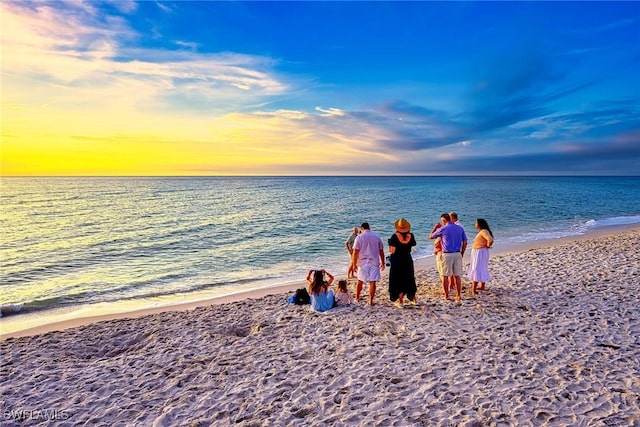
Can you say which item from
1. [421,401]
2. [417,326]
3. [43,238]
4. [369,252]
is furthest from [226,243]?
[421,401]

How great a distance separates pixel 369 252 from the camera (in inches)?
318

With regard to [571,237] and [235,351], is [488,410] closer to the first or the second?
[235,351]

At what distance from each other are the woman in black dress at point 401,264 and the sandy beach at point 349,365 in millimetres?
355

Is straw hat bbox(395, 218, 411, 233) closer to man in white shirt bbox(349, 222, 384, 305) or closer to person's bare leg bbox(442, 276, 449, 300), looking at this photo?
man in white shirt bbox(349, 222, 384, 305)

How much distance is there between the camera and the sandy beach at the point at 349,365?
14.6ft

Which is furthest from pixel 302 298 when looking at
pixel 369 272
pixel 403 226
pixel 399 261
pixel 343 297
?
pixel 403 226

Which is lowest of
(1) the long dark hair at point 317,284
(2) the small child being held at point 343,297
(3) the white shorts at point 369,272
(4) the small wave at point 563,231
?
(4) the small wave at point 563,231

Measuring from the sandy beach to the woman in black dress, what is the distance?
355 millimetres

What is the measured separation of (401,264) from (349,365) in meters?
2.87

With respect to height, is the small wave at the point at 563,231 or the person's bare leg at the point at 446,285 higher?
the person's bare leg at the point at 446,285

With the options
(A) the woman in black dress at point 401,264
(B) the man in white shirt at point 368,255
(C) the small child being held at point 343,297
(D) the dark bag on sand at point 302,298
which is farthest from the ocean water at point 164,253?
(A) the woman in black dress at point 401,264

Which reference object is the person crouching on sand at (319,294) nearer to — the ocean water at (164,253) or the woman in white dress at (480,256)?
the woman in white dress at (480,256)

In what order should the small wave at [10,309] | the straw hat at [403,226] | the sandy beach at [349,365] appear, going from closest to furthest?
the sandy beach at [349,365]
the straw hat at [403,226]
the small wave at [10,309]

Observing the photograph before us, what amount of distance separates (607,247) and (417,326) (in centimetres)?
1288
